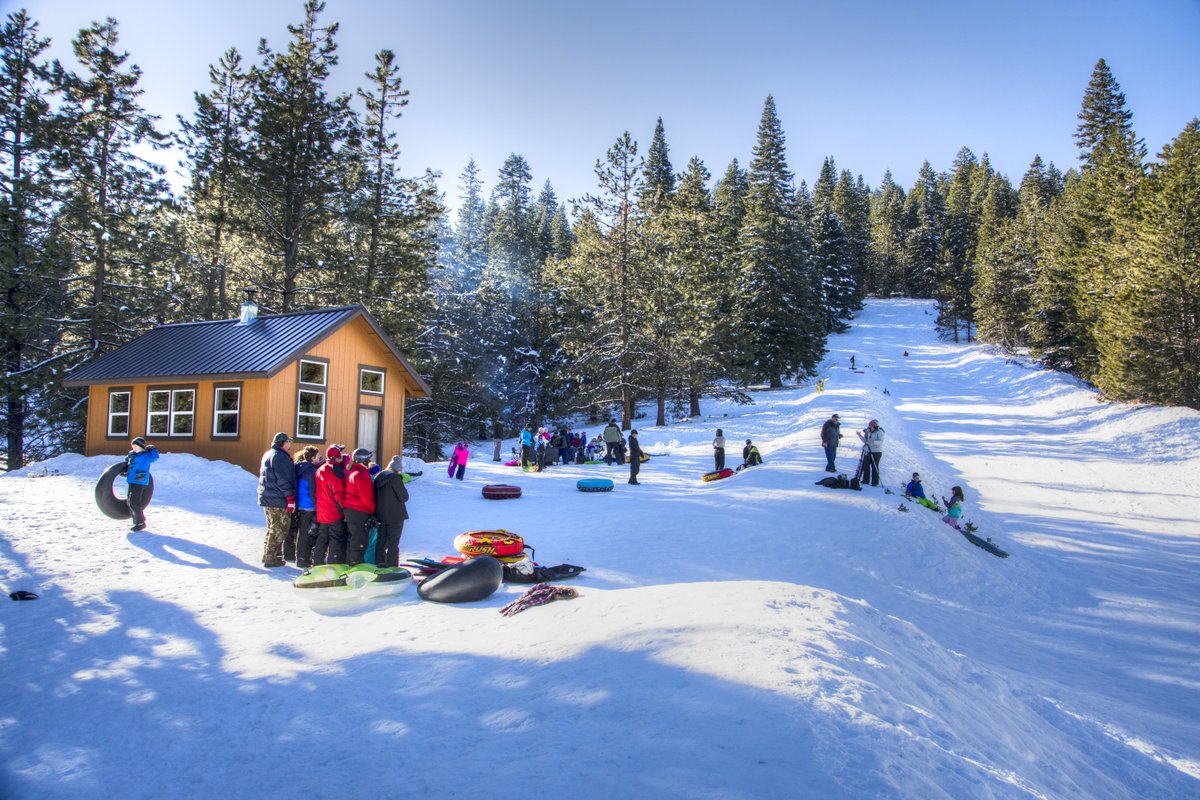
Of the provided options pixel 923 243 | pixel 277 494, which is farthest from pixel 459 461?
pixel 923 243

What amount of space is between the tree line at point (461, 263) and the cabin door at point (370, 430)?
7.21 meters

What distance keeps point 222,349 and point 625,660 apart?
60.4 ft

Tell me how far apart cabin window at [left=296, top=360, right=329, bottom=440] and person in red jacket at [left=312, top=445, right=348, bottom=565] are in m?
9.59

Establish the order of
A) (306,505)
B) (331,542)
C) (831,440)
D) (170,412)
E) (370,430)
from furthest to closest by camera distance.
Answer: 1. (370,430)
2. (170,412)
3. (831,440)
4. (306,505)
5. (331,542)

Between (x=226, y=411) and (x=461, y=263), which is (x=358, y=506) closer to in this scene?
(x=226, y=411)

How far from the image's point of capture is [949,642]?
8.91m

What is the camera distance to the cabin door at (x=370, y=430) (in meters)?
20.2

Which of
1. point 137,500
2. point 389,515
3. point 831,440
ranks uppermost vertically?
point 831,440

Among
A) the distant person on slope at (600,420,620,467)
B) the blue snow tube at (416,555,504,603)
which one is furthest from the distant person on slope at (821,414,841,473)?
the blue snow tube at (416,555,504,603)

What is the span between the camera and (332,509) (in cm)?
926

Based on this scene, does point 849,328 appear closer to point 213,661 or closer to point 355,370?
point 355,370

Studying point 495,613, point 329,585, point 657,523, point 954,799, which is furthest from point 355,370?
point 954,799

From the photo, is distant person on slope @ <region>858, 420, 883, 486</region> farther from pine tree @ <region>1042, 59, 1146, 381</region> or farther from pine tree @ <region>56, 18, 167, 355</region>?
pine tree @ <region>56, 18, 167, 355</region>

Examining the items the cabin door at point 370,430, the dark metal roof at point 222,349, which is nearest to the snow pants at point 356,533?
the dark metal roof at point 222,349
